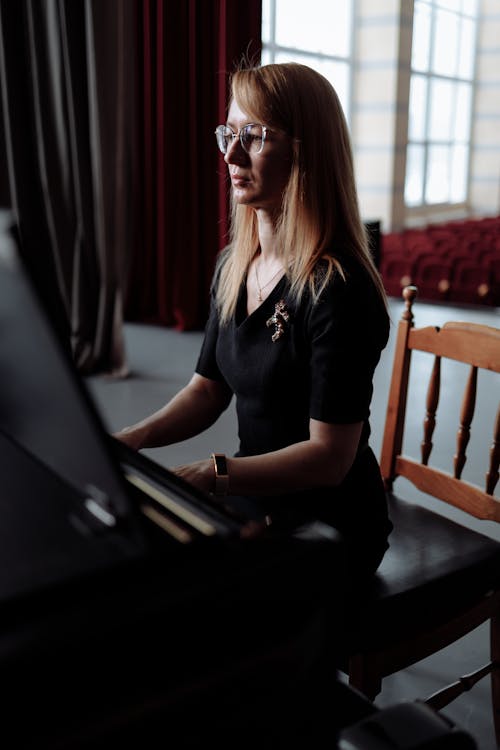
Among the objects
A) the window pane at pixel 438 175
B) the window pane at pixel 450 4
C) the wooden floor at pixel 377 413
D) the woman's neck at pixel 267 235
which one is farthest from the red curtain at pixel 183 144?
the window pane at pixel 450 4

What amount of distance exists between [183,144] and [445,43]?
338 inches

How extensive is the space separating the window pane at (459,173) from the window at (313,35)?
3.66 m

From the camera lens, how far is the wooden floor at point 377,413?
6.79 feet

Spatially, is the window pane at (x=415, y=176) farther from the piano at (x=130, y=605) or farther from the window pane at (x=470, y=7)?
the piano at (x=130, y=605)

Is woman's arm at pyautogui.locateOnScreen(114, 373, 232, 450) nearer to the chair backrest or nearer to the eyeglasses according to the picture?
the chair backrest

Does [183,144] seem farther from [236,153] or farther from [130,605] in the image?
[130,605]

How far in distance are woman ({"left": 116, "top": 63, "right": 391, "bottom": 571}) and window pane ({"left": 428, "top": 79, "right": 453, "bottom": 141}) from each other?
12115 mm

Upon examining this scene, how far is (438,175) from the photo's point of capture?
1342 cm

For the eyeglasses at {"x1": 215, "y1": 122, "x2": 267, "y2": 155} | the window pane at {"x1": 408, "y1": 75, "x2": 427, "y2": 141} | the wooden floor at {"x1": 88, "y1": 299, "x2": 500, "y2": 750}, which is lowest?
the wooden floor at {"x1": 88, "y1": 299, "x2": 500, "y2": 750}

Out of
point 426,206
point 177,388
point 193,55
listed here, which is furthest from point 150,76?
point 426,206

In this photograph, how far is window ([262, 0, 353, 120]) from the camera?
30.4 feet

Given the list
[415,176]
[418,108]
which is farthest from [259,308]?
[418,108]

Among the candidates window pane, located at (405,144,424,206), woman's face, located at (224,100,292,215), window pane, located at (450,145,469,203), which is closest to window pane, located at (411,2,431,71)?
window pane, located at (405,144,424,206)

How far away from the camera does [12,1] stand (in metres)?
4.82
